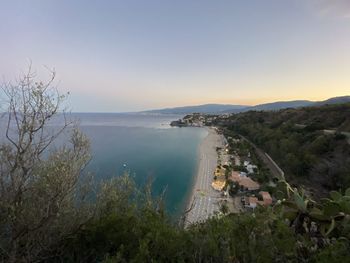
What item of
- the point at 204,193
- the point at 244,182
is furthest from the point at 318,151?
the point at 204,193

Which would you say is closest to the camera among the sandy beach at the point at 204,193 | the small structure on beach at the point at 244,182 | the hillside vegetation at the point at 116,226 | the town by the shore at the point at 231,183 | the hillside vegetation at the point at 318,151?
the hillside vegetation at the point at 116,226

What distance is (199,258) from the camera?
2.76 m

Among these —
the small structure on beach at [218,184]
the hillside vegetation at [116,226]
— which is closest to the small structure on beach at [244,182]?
the small structure on beach at [218,184]

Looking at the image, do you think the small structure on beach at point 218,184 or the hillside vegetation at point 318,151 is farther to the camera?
the small structure on beach at point 218,184

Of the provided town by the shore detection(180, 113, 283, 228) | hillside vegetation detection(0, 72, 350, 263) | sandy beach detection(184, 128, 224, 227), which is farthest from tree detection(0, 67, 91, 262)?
town by the shore detection(180, 113, 283, 228)

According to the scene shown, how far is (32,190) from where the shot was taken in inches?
163

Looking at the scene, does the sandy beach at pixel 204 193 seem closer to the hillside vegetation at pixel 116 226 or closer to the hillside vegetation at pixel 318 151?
the hillside vegetation at pixel 116 226

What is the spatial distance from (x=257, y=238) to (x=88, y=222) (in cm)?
260

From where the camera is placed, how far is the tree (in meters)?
3.70

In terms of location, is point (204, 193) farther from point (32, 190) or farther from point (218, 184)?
point (32, 190)

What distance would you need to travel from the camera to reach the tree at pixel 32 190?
3.70 m

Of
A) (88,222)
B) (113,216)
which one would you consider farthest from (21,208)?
(113,216)

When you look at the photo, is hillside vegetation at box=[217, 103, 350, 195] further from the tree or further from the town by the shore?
the tree

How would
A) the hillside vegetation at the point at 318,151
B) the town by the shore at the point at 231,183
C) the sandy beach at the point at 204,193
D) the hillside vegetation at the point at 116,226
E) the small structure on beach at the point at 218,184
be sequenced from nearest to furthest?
the hillside vegetation at the point at 116,226 → the sandy beach at the point at 204,193 → the town by the shore at the point at 231,183 → the hillside vegetation at the point at 318,151 → the small structure on beach at the point at 218,184
